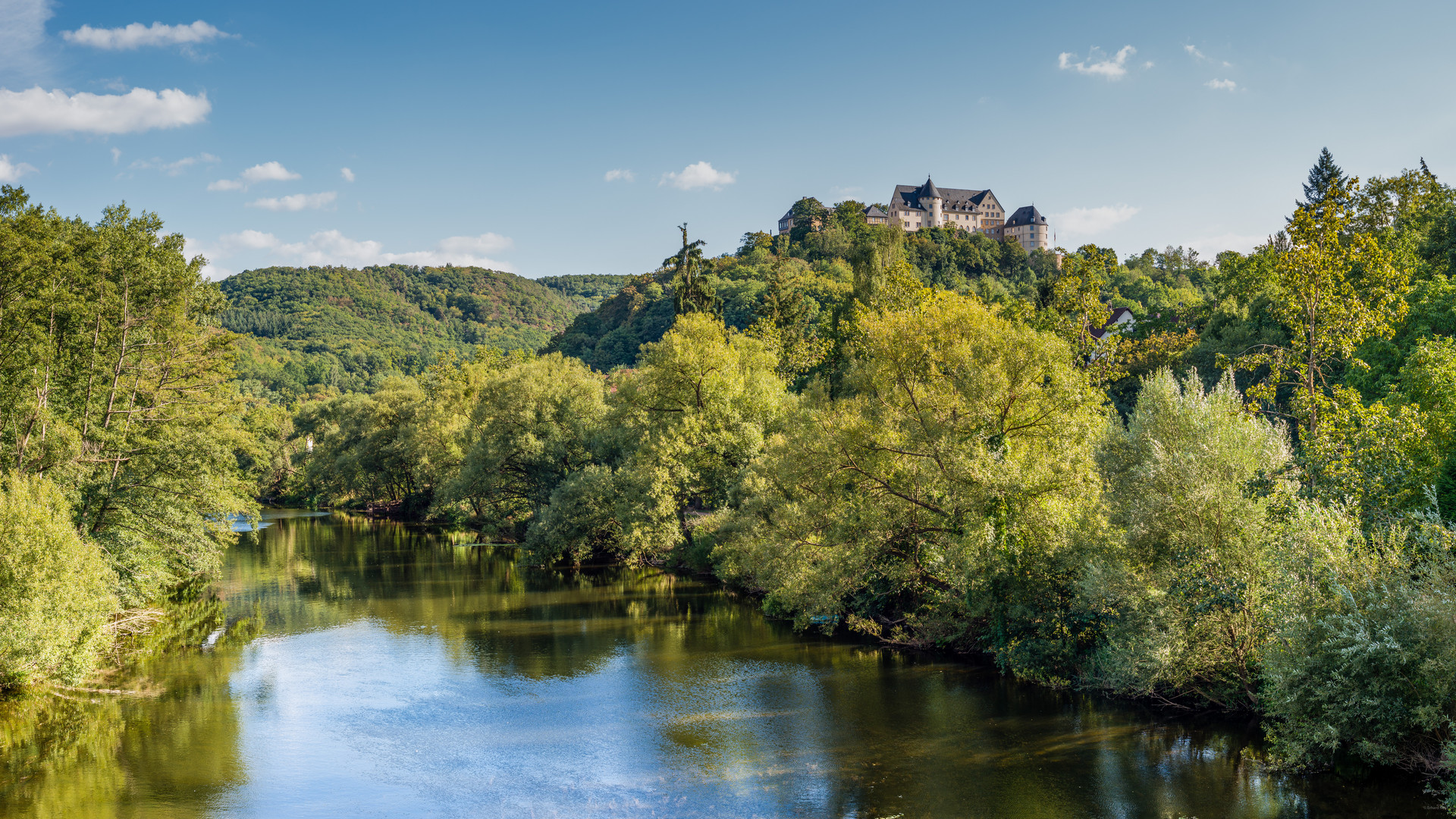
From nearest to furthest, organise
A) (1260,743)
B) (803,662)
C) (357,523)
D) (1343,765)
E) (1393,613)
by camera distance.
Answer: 1. (1393,613)
2. (1343,765)
3. (1260,743)
4. (803,662)
5. (357,523)

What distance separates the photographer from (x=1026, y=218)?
164 m

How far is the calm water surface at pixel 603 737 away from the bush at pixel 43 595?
1459 millimetres

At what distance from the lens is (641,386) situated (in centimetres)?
4681

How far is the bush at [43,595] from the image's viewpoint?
73.8 feet

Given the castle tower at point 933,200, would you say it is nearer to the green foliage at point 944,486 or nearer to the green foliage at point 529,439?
the green foliage at point 529,439

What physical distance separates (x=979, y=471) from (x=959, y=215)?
506 feet

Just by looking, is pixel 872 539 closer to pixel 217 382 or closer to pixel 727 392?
pixel 727 392

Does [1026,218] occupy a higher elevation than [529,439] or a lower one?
higher

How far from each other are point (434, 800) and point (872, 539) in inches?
599

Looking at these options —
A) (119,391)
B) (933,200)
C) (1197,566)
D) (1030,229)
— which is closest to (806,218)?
(933,200)

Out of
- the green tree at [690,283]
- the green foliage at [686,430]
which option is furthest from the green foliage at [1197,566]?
the green tree at [690,283]

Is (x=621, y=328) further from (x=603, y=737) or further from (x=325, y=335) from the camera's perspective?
(x=603, y=737)

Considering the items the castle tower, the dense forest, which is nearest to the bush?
the dense forest

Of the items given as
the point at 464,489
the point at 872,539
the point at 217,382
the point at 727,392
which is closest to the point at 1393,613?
the point at 872,539
